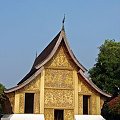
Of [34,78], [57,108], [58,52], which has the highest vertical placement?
[58,52]

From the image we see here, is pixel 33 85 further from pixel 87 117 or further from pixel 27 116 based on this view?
pixel 87 117

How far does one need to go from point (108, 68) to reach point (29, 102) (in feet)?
53.9

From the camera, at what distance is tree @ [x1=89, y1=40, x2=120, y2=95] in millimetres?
34969

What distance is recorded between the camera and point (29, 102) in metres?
20.4

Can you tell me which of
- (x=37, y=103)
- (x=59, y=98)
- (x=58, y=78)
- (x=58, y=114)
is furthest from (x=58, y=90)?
(x=58, y=114)

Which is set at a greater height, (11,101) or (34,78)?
(34,78)

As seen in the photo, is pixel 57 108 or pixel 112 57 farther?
pixel 112 57

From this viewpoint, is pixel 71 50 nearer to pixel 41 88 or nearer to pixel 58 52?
pixel 58 52

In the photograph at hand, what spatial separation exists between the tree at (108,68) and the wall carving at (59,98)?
1552 cm

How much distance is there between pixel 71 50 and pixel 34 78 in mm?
2665

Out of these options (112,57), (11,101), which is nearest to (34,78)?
(11,101)

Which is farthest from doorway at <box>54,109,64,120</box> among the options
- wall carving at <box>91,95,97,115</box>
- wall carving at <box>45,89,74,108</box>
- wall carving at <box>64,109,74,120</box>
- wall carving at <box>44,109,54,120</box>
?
wall carving at <box>91,95,97,115</box>

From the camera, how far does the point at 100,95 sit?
20156 mm

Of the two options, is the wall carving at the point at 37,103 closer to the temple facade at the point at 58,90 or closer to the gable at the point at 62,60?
the temple facade at the point at 58,90
